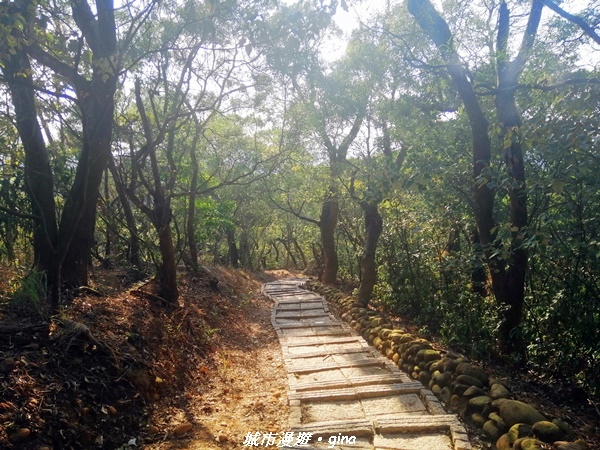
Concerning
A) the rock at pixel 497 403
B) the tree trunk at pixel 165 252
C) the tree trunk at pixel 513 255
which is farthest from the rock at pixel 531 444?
the tree trunk at pixel 165 252

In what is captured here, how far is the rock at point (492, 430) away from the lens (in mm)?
3555

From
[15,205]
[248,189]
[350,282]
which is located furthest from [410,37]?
[248,189]

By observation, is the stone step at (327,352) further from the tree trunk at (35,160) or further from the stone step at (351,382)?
the tree trunk at (35,160)

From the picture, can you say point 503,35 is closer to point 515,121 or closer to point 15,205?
point 515,121

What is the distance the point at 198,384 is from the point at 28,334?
6.65ft

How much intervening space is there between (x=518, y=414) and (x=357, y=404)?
5.30 feet

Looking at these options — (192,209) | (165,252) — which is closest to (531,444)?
(165,252)

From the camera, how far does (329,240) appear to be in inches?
566

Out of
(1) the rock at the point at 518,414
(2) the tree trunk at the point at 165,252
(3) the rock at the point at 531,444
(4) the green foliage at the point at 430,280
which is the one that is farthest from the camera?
(2) the tree trunk at the point at 165,252

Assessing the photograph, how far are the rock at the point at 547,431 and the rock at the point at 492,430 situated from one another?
31 cm

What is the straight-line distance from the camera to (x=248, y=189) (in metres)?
17.1

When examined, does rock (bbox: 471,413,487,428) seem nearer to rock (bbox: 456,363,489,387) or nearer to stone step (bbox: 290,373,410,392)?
rock (bbox: 456,363,489,387)

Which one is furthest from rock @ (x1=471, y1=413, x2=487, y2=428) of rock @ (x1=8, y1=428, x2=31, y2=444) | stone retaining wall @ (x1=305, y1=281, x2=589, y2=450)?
rock @ (x1=8, y1=428, x2=31, y2=444)

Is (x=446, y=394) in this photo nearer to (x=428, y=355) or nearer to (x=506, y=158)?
(x=428, y=355)
